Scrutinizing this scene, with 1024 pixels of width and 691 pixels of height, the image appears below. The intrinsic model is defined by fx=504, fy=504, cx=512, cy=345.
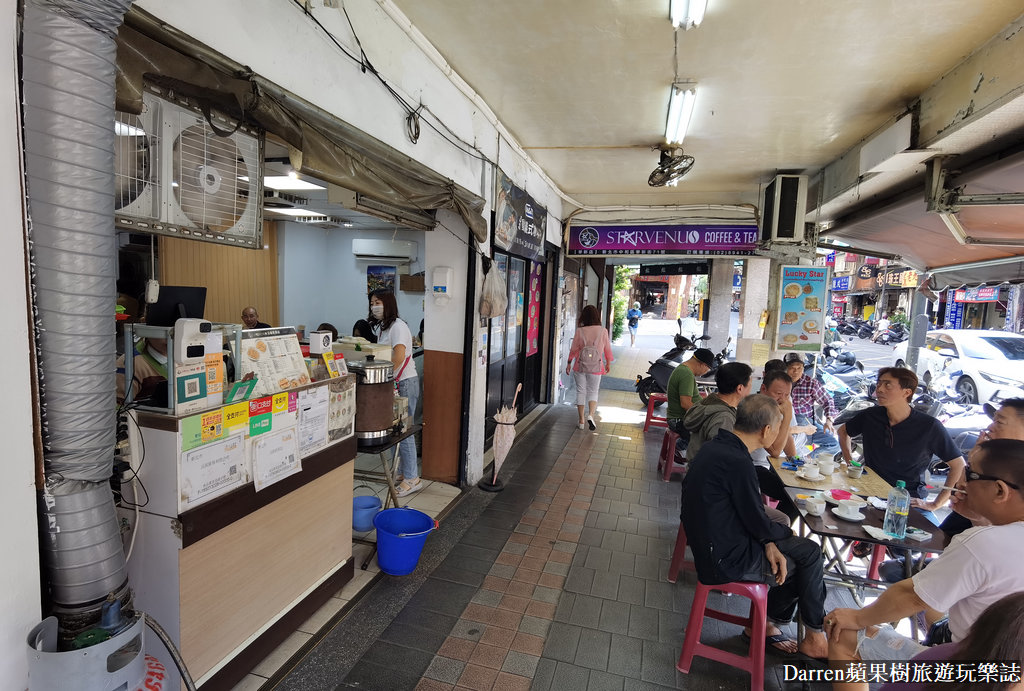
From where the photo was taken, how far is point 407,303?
9.74 metres

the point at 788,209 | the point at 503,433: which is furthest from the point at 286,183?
the point at 788,209

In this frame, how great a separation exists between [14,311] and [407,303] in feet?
27.7

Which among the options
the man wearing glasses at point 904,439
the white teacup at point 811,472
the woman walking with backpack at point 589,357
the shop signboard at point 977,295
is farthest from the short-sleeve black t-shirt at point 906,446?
the shop signboard at point 977,295

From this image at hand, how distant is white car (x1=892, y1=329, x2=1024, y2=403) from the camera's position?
9008 millimetres

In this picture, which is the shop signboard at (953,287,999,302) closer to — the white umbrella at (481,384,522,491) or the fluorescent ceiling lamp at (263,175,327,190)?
the white umbrella at (481,384,522,491)

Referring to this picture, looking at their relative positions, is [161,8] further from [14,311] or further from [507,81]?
[507,81]

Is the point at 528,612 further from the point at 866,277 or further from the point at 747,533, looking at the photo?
the point at 866,277

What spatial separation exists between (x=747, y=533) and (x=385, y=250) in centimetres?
801

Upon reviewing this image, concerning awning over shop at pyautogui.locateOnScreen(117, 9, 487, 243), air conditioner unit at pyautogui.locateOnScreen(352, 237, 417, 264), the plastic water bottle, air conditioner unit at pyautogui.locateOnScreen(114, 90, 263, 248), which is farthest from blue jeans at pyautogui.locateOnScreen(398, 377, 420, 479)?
air conditioner unit at pyautogui.locateOnScreen(352, 237, 417, 264)

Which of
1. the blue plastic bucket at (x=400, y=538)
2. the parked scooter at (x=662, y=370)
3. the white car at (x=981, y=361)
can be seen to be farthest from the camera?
the white car at (x=981, y=361)

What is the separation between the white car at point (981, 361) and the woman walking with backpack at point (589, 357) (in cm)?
699

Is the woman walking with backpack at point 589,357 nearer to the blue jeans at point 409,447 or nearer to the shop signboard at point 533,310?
the shop signboard at point 533,310

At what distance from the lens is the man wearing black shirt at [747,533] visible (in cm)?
257

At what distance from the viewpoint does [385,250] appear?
30.4ft
